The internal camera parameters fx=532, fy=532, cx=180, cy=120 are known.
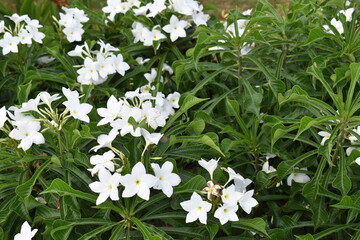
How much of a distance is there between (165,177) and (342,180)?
663 millimetres

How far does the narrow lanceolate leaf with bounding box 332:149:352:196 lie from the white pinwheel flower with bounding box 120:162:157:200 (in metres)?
0.69

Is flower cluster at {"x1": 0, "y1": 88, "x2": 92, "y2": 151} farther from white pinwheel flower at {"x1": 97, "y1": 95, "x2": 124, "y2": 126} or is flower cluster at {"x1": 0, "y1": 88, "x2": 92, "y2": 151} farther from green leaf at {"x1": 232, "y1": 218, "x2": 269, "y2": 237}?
green leaf at {"x1": 232, "y1": 218, "x2": 269, "y2": 237}

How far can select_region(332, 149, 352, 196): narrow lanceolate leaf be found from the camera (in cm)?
196

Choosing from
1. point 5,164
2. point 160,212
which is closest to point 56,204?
point 5,164

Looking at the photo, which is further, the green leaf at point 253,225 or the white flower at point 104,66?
the white flower at point 104,66

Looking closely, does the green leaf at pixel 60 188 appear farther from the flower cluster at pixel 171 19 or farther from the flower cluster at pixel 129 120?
the flower cluster at pixel 171 19

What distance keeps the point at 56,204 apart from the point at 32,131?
33 centimetres

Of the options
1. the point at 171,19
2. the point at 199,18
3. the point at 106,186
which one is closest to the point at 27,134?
the point at 106,186

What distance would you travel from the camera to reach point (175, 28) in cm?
290

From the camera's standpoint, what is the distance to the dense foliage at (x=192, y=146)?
192cm

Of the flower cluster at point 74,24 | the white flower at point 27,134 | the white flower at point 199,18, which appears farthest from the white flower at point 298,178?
the flower cluster at point 74,24

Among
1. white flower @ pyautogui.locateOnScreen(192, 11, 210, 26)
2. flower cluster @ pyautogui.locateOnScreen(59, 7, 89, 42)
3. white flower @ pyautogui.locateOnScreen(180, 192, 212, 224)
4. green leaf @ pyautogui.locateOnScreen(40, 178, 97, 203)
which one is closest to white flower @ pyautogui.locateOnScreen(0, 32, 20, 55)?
flower cluster @ pyautogui.locateOnScreen(59, 7, 89, 42)

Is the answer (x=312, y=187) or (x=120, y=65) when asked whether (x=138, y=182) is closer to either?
(x=312, y=187)

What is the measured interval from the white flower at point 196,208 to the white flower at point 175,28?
48.2 inches
